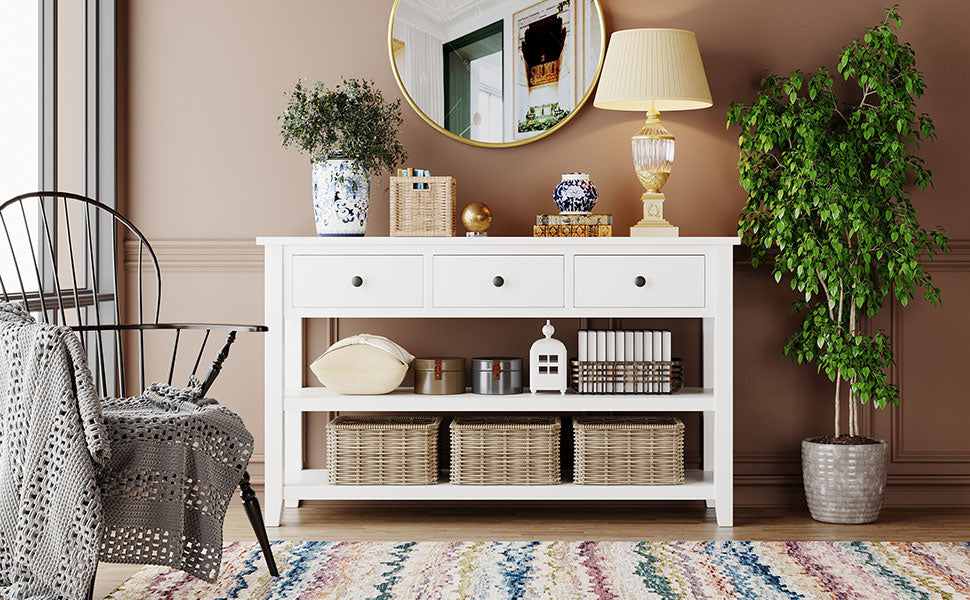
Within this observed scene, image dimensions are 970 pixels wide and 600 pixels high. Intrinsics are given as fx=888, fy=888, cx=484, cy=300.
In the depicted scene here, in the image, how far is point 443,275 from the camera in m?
2.75

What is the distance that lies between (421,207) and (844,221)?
1.33 metres

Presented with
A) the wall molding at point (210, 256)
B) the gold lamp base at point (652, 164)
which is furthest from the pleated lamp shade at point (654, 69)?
the wall molding at point (210, 256)

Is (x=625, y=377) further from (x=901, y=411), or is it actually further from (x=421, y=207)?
(x=901, y=411)

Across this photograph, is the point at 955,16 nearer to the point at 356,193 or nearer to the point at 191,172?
the point at 356,193

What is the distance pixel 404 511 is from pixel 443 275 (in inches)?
33.5

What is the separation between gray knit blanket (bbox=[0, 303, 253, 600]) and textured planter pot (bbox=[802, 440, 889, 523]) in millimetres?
1921

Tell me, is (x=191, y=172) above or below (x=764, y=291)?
above

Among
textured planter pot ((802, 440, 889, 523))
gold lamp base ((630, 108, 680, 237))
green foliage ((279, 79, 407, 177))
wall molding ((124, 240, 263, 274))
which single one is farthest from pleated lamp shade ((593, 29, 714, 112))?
wall molding ((124, 240, 263, 274))

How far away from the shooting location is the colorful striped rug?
2.17 meters

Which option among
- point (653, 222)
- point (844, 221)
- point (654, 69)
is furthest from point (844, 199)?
point (654, 69)

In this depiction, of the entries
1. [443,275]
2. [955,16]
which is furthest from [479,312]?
[955,16]

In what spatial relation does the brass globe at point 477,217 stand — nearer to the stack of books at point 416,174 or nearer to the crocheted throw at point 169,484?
the stack of books at point 416,174

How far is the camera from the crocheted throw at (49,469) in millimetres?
1763

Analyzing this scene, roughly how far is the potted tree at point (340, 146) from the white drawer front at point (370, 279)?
0.48ft
